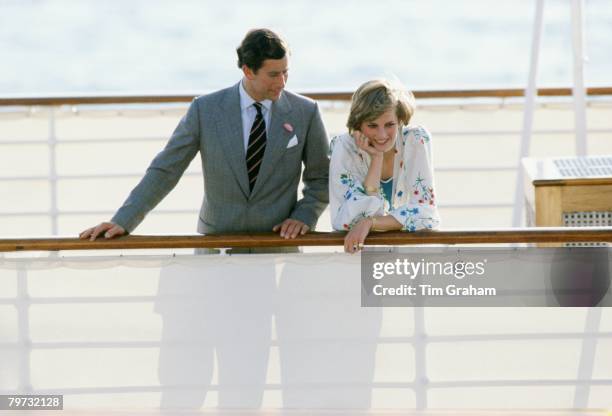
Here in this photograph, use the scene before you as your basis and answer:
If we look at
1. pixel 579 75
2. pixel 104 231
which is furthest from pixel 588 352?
pixel 579 75

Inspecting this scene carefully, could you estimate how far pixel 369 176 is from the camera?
310 cm

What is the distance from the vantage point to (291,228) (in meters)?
3.01

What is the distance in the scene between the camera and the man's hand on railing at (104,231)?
303 cm

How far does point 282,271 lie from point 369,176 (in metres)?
0.35

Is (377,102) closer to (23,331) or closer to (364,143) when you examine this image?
(364,143)

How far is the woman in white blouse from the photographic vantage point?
301 centimetres

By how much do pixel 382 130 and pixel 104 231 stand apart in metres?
0.80

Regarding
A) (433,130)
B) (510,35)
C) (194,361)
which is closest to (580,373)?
(194,361)

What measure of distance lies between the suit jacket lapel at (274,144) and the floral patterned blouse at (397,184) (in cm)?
17

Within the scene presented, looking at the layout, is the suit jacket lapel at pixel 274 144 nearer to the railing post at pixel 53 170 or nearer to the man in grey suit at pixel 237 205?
the man in grey suit at pixel 237 205

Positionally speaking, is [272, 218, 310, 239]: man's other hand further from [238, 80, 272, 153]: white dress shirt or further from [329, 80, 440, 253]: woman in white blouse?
[238, 80, 272, 153]: white dress shirt

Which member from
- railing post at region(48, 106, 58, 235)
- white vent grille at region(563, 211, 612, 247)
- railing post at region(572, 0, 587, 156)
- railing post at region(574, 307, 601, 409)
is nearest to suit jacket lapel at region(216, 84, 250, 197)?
railing post at region(574, 307, 601, 409)

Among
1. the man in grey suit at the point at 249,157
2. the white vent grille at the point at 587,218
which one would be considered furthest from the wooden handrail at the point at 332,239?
the white vent grille at the point at 587,218

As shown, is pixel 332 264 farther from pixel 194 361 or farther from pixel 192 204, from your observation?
pixel 192 204
